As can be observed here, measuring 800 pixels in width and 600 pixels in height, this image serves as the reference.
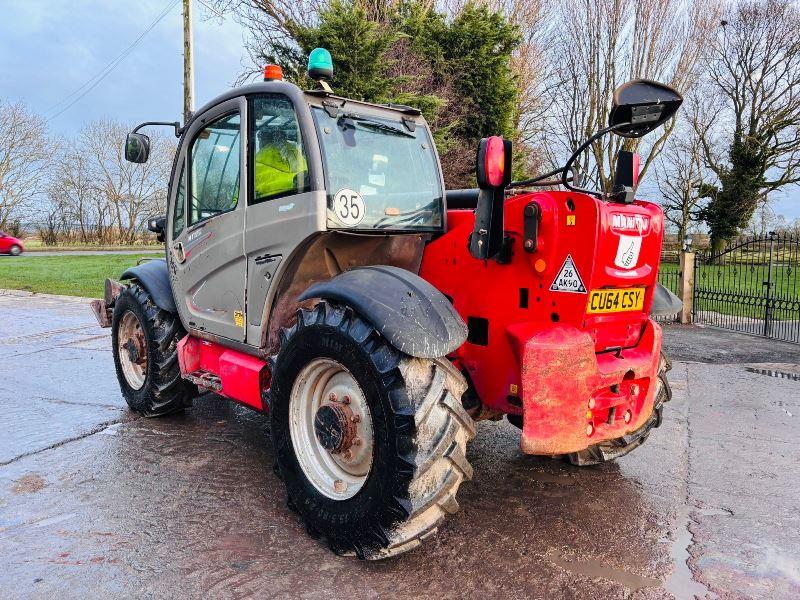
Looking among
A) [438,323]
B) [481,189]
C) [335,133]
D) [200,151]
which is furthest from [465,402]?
[200,151]

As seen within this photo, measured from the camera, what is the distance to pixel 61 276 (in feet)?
59.7

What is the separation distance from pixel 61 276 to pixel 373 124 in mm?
17388

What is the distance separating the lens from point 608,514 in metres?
3.51

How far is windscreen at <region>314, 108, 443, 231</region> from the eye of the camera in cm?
348

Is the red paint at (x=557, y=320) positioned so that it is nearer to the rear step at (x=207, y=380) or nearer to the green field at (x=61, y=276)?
the rear step at (x=207, y=380)

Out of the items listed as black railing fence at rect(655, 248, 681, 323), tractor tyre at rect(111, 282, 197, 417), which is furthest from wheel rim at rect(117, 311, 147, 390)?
black railing fence at rect(655, 248, 681, 323)

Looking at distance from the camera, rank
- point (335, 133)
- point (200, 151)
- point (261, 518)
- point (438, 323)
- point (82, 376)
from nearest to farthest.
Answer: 1. point (438, 323)
2. point (261, 518)
3. point (335, 133)
4. point (200, 151)
5. point (82, 376)

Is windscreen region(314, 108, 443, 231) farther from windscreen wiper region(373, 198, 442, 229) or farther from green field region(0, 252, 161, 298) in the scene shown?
green field region(0, 252, 161, 298)

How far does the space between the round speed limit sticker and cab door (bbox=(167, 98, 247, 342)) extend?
2.63ft

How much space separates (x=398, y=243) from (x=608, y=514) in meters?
2.01

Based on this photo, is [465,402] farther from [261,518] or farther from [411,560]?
[261,518]

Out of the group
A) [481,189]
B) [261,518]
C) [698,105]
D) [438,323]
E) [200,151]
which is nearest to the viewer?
[438,323]

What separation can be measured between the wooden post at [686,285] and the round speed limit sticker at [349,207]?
9.86 metres

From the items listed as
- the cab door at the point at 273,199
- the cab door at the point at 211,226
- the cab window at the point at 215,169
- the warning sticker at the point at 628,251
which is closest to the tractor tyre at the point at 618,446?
the warning sticker at the point at 628,251
